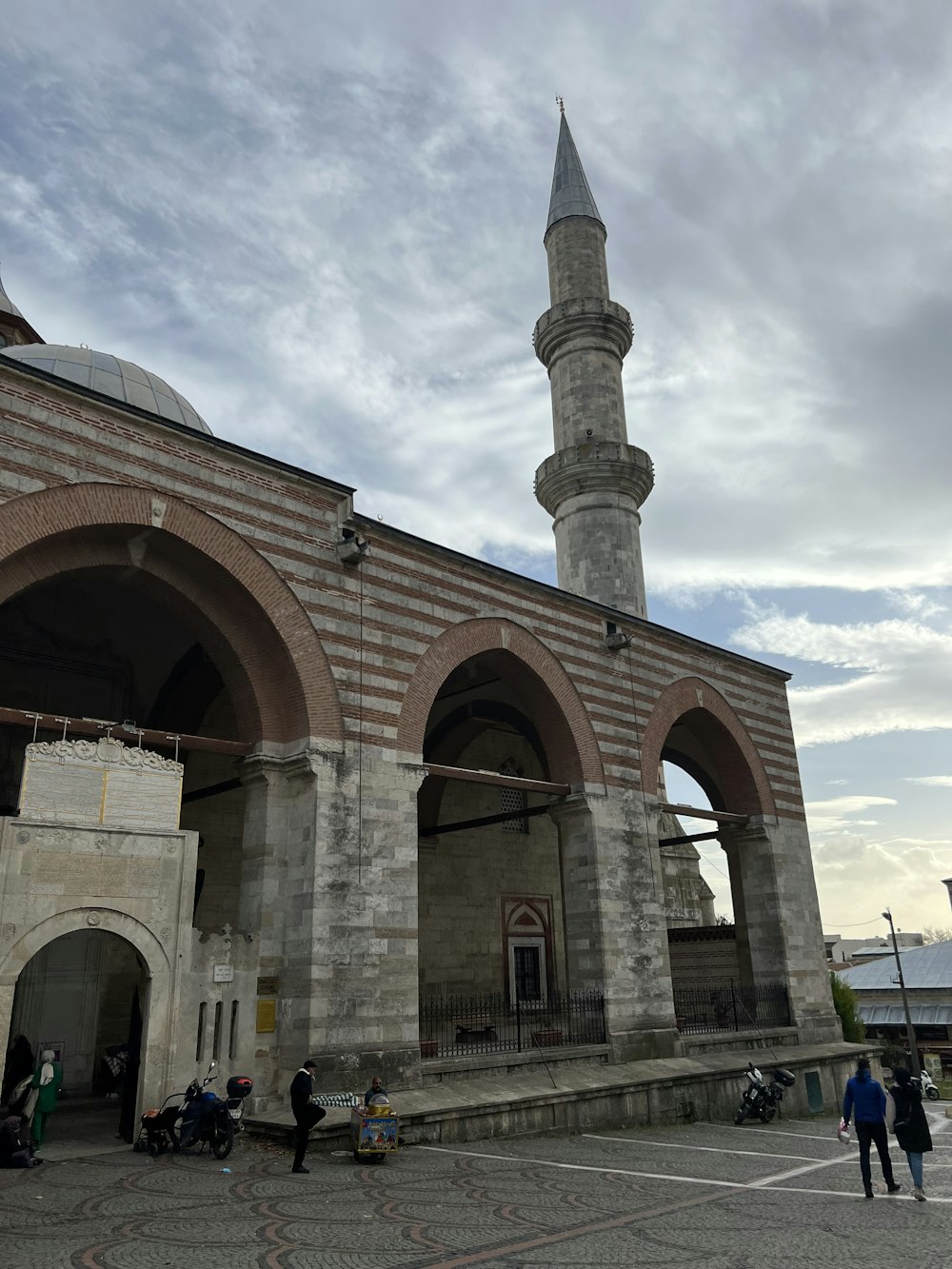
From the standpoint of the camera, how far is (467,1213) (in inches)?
269

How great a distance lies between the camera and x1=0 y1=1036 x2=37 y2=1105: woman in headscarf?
11.0m

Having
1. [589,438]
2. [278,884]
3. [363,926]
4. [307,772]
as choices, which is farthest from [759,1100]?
[589,438]

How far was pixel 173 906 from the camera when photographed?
10023mm

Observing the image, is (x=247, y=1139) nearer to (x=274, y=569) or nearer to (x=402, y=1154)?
(x=402, y=1154)

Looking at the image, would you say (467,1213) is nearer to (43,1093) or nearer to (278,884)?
(43,1093)

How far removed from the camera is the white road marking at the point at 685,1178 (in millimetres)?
7629

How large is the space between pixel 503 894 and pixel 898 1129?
12553 mm

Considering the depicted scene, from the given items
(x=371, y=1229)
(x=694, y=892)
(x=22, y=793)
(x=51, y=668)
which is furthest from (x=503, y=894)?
(x=371, y=1229)

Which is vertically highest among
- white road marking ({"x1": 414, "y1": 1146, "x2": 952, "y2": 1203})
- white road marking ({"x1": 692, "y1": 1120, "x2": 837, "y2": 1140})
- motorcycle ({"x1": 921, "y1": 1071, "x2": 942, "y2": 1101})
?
white road marking ({"x1": 414, "y1": 1146, "x2": 952, "y2": 1203})

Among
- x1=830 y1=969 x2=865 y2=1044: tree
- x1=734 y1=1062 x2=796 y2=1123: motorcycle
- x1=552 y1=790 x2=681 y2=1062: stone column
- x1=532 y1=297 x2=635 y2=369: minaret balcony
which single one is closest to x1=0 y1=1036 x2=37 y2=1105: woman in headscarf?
x1=552 y1=790 x2=681 y2=1062: stone column

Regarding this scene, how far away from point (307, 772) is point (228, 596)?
2.45 m

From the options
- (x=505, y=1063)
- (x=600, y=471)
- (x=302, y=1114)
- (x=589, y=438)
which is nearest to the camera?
(x=302, y=1114)

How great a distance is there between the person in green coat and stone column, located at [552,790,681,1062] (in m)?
7.88

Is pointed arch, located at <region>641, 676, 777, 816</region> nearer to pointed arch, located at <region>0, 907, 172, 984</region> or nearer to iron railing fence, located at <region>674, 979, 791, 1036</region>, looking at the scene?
iron railing fence, located at <region>674, 979, 791, 1036</region>
